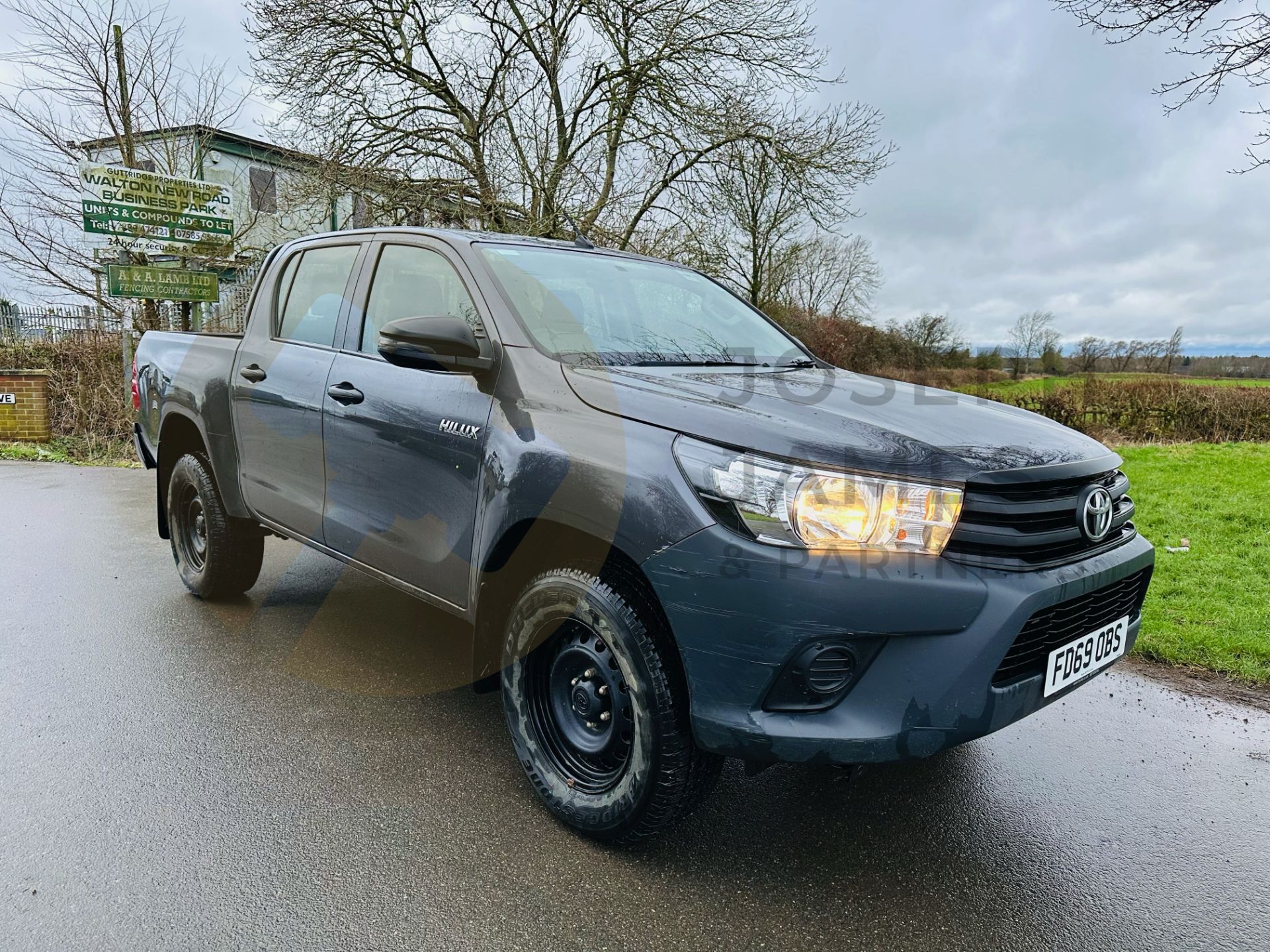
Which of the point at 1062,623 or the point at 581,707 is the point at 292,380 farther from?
the point at 1062,623

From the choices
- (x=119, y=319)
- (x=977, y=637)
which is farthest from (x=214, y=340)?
(x=119, y=319)

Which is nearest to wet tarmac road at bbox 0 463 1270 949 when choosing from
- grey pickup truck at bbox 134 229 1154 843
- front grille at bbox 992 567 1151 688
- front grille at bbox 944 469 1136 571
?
grey pickup truck at bbox 134 229 1154 843

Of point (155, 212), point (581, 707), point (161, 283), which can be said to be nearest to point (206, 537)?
point (581, 707)

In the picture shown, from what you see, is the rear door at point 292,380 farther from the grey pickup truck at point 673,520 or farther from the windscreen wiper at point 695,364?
the windscreen wiper at point 695,364

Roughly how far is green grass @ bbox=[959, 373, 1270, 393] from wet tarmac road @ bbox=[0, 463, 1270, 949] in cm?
1263

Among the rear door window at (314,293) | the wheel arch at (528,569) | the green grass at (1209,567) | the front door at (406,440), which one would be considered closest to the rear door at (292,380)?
the rear door window at (314,293)

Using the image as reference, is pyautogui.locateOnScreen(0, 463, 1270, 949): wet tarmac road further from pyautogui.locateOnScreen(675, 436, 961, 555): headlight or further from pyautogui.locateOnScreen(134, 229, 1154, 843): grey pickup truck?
pyautogui.locateOnScreen(675, 436, 961, 555): headlight

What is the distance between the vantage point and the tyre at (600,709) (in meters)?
2.31

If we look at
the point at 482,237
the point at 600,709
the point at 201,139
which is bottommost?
the point at 600,709

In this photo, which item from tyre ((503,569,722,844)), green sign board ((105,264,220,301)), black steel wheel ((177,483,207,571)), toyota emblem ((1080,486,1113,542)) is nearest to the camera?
tyre ((503,569,722,844))

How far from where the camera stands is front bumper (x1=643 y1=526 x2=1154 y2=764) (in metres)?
2.07

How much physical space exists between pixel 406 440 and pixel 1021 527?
2066 mm

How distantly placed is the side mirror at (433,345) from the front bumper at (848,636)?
1019 mm

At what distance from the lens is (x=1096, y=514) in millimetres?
2494
